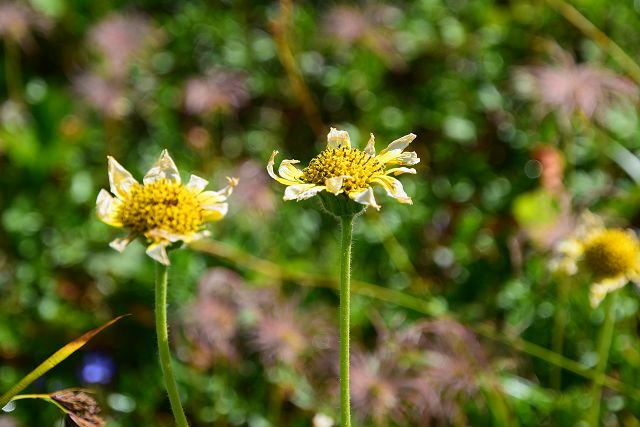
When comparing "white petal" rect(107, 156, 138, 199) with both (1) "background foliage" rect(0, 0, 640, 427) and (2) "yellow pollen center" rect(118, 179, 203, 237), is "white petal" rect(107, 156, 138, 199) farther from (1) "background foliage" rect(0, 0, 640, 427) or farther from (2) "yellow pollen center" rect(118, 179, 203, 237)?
(1) "background foliage" rect(0, 0, 640, 427)

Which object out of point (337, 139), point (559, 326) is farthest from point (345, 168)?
point (559, 326)

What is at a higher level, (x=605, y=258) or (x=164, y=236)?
(x=164, y=236)

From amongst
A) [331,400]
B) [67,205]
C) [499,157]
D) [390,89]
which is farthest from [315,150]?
[331,400]

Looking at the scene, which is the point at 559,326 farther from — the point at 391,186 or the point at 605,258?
the point at 391,186

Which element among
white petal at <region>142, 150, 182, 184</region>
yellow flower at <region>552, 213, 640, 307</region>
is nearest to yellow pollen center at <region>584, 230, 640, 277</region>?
yellow flower at <region>552, 213, 640, 307</region>

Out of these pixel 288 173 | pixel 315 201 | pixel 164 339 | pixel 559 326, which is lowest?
pixel 315 201

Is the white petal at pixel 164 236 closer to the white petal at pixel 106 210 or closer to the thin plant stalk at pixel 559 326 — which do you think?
the white petal at pixel 106 210

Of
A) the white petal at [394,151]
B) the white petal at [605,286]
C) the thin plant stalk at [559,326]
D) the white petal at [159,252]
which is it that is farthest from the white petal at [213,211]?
the thin plant stalk at [559,326]
